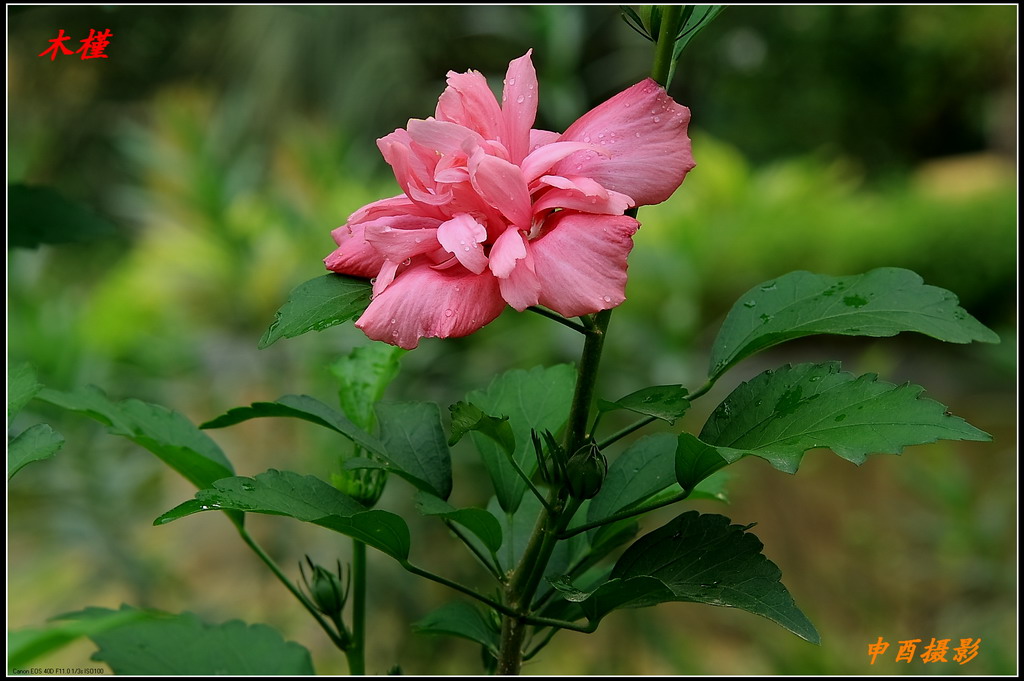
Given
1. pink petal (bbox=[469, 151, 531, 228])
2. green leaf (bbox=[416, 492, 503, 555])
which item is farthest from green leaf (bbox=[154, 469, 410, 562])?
pink petal (bbox=[469, 151, 531, 228])

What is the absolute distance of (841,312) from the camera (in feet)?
1.16

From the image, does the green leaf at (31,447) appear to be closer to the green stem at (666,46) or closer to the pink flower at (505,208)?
the pink flower at (505,208)

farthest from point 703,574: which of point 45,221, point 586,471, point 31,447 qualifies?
point 45,221

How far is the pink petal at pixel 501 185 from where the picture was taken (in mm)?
302

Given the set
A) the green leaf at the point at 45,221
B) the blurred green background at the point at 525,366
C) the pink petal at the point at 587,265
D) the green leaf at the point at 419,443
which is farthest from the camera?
the blurred green background at the point at 525,366

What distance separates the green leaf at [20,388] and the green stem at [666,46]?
28 cm

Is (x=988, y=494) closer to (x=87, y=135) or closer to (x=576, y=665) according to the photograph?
(x=576, y=665)

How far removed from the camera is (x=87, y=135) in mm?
4770

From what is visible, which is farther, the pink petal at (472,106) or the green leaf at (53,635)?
the green leaf at (53,635)

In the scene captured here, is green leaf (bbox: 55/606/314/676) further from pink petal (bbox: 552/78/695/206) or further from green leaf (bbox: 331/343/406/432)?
pink petal (bbox: 552/78/695/206)

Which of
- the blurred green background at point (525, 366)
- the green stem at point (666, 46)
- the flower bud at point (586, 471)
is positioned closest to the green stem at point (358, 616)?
the flower bud at point (586, 471)

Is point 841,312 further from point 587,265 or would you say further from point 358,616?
point 358,616

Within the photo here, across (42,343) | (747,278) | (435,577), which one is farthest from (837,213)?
(435,577)

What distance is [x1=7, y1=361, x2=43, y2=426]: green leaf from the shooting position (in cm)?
37
